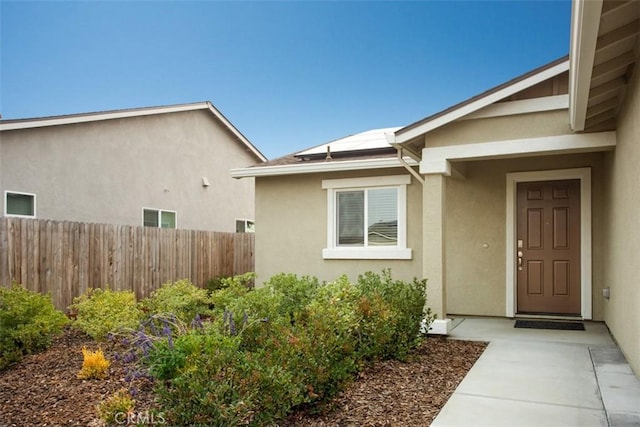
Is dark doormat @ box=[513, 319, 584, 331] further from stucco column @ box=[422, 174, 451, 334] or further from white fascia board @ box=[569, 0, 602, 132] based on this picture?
white fascia board @ box=[569, 0, 602, 132]

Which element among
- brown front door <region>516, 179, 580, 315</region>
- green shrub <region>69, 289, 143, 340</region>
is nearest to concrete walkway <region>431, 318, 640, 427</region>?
brown front door <region>516, 179, 580, 315</region>

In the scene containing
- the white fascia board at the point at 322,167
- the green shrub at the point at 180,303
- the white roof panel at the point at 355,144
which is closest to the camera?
the green shrub at the point at 180,303

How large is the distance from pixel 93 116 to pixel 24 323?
776 cm

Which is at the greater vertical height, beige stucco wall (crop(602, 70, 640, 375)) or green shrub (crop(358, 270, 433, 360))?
beige stucco wall (crop(602, 70, 640, 375))

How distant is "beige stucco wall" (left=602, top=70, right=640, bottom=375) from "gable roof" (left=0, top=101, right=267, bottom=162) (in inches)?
449

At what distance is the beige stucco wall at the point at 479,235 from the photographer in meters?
9.26

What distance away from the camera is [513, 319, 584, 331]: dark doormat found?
8.16 m

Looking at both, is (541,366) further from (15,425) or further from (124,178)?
(124,178)

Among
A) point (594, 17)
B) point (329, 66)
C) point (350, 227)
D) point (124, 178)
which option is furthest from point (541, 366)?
point (329, 66)

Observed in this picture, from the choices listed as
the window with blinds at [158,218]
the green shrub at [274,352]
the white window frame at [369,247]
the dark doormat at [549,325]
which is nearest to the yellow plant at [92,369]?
the green shrub at [274,352]

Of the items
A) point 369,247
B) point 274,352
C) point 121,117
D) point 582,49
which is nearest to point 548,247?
point 369,247

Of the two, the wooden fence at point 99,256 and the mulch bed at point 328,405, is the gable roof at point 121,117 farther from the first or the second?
the mulch bed at point 328,405

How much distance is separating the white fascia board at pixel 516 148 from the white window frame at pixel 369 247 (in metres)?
2.03

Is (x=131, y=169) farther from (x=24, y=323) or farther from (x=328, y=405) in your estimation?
(x=328, y=405)
